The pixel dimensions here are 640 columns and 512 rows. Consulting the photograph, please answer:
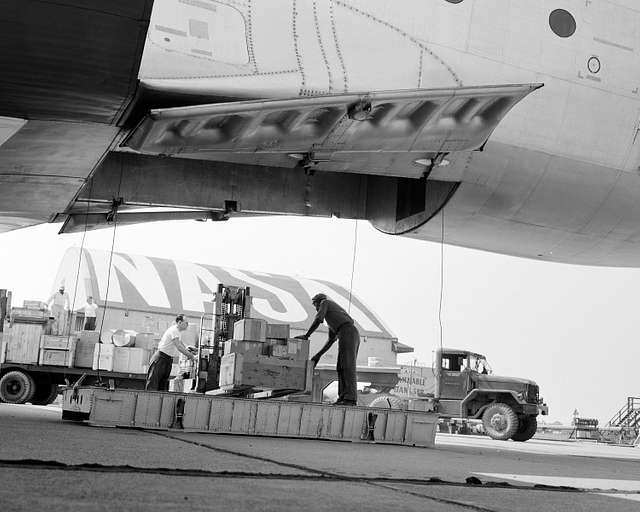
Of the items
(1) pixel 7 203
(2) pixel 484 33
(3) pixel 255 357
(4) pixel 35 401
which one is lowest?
(4) pixel 35 401

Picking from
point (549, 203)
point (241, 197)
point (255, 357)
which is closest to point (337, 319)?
point (255, 357)

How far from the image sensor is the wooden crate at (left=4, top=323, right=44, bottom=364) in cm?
1788

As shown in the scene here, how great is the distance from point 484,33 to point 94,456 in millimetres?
5149

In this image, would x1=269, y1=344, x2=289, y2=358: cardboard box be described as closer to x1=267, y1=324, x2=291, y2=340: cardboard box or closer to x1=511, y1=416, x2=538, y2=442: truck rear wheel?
x1=267, y1=324, x2=291, y2=340: cardboard box

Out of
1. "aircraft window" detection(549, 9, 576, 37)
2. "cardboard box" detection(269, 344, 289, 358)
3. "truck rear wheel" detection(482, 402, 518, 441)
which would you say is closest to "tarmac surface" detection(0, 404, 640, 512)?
"cardboard box" detection(269, 344, 289, 358)

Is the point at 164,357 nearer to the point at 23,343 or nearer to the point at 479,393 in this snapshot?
the point at 23,343

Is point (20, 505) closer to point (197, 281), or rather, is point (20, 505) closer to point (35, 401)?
point (35, 401)

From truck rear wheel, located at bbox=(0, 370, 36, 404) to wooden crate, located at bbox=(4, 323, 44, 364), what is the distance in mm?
355

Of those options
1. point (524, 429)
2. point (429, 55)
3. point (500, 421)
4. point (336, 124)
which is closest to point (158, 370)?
point (336, 124)

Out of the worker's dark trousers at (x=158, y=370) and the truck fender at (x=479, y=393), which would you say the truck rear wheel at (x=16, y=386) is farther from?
the truck fender at (x=479, y=393)

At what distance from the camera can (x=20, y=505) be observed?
8.31 ft

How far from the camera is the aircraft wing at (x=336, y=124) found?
618 centimetres

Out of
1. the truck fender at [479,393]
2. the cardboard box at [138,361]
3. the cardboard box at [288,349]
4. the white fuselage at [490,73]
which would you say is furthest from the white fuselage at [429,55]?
the cardboard box at [138,361]

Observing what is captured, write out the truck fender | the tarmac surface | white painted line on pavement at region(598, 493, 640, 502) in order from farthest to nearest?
the truck fender → white painted line on pavement at region(598, 493, 640, 502) → the tarmac surface
